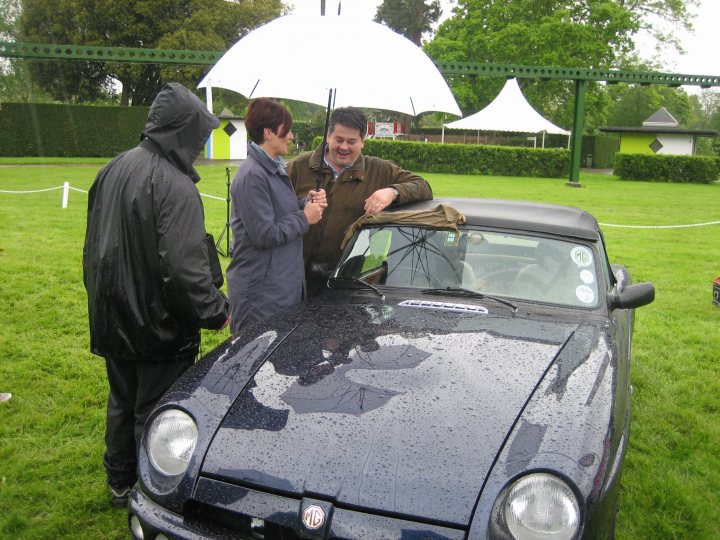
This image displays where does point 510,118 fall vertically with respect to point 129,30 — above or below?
below

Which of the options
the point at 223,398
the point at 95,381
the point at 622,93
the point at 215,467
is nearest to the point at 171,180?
the point at 223,398

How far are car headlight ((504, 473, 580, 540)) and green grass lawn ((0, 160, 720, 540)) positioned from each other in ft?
4.67

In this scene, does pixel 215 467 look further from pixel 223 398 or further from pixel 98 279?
pixel 98 279

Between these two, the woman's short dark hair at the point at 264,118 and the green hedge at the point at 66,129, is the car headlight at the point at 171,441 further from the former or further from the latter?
the green hedge at the point at 66,129

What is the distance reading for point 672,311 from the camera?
296 inches

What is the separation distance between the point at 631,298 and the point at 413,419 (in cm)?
171

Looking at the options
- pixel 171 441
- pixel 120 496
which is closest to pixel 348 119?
pixel 171 441

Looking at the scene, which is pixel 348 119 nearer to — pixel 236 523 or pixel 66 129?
pixel 236 523

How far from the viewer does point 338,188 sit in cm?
438

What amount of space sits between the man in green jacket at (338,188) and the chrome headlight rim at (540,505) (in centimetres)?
232

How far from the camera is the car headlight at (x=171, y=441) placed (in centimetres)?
243

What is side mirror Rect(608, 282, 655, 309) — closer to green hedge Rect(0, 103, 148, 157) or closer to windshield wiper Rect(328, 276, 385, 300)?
windshield wiper Rect(328, 276, 385, 300)

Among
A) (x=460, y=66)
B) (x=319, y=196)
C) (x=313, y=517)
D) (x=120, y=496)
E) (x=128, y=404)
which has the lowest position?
(x=120, y=496)

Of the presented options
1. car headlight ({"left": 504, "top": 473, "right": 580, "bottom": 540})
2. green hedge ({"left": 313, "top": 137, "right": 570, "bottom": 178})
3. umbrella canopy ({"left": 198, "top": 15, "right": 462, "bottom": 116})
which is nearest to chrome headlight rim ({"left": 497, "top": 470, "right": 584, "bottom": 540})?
car headlight ({"left": 504, "top": 473, "right": 580, "bottom": 540})
